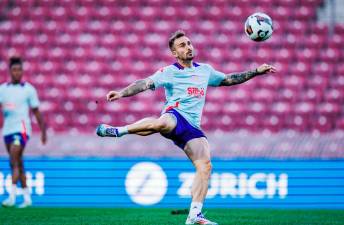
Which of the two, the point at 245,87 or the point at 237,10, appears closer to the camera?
the point at 245,87

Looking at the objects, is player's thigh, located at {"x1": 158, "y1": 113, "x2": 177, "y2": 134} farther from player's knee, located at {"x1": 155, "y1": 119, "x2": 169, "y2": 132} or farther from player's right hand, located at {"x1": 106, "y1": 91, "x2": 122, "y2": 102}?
player's right hand, located at {"x1": 106, "y1": 91, "x2": 122, "y2": 102}

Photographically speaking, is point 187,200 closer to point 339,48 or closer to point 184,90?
point 184,90

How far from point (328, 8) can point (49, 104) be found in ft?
20.1

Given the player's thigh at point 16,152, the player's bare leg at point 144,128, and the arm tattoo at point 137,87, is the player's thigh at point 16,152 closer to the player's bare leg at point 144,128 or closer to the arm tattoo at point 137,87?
the player's bare leg at point 144,128

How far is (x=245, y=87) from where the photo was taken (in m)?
14.5

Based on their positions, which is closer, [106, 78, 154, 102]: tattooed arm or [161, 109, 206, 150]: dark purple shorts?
[106, 78, 154, 102]: tattooed arm

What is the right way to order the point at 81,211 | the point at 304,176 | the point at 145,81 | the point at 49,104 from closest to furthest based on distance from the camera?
1. the point at 145,81
2. the point at 81,211
3. the point at 304,176
4. the point at 49,104

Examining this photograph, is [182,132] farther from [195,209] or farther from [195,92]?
[195,209]

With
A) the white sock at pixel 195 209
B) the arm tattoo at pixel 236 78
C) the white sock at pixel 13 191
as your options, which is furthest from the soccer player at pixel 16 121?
the white sock at pixel 195 209

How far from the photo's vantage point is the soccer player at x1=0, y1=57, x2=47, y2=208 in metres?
9.91

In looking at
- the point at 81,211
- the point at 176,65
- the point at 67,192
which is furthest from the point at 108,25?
the point at 176,65

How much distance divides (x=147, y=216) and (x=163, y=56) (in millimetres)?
7050

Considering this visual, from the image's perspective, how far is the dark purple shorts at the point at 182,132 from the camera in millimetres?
6859

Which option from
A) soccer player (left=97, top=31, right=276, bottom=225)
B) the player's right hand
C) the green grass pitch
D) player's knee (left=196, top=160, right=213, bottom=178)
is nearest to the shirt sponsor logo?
soccer player (left=97, top=31, right=276, bottom=225)
